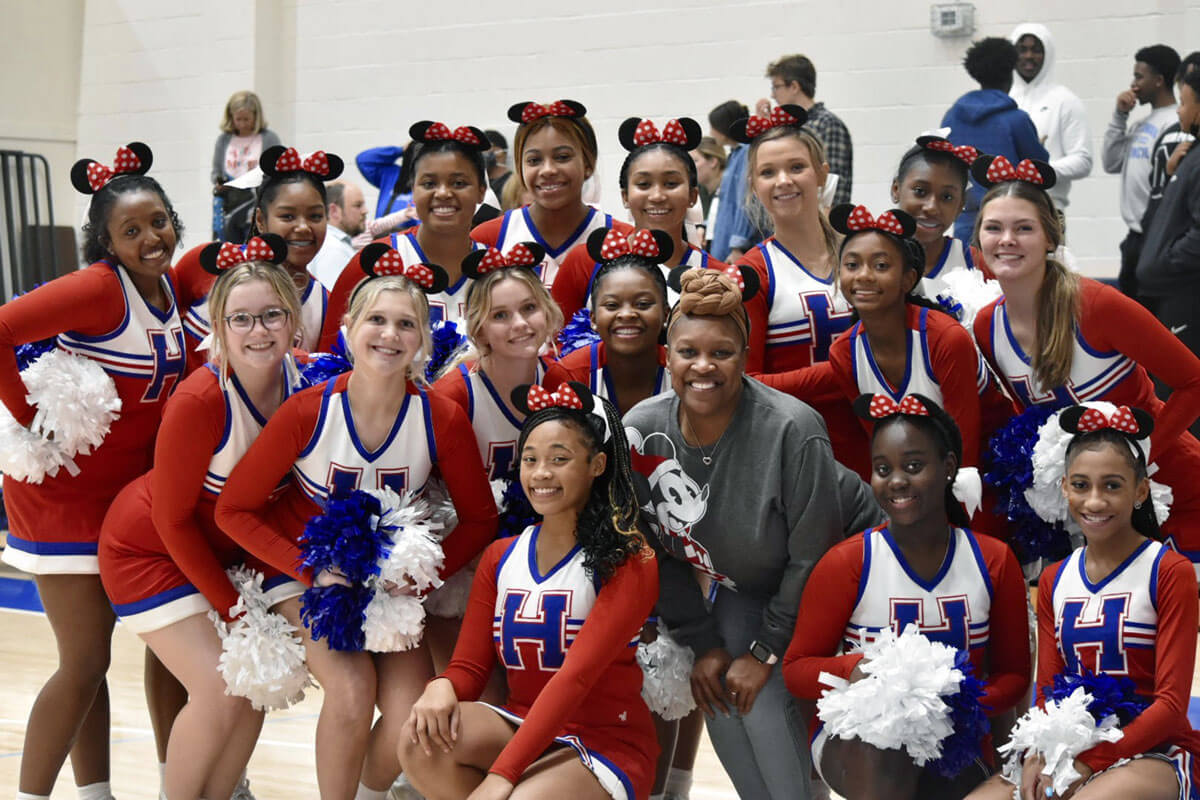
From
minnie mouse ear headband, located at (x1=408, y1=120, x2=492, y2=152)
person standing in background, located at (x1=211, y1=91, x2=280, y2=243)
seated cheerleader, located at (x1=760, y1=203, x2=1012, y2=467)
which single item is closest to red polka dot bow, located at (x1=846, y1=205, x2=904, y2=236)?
A: seated cheerleader, located at (x1=760, y1=203, x2=1012, y2=467)

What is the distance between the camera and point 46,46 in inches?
405

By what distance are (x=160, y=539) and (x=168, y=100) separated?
7.54 meters

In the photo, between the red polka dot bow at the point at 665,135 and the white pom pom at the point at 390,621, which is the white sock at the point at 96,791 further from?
the red polka dot bow at the point at 665,135

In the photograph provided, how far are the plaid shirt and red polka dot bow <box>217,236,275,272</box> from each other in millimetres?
3713

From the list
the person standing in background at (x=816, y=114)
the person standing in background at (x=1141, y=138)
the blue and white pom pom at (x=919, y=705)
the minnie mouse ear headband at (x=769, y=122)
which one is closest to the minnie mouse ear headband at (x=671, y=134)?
the minnie mouse ear headband at (x=769, y=122)

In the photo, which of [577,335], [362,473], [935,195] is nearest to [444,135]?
[577,335]

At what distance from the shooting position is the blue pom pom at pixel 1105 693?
2.59m

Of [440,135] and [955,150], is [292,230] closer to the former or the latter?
[440,135]

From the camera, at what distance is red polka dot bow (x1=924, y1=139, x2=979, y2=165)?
11.7 feet

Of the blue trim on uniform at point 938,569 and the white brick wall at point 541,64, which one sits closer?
the blue trim on uniform at point 938,569

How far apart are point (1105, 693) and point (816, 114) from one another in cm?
429

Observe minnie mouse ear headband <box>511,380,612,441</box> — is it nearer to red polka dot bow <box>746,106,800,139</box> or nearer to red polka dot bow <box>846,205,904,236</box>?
red polka dot bow <box>846,205,904,236</box>

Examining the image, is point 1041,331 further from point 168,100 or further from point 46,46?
point 46,46

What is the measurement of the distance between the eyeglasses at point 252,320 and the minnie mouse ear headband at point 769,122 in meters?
1.26
